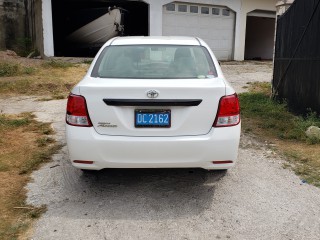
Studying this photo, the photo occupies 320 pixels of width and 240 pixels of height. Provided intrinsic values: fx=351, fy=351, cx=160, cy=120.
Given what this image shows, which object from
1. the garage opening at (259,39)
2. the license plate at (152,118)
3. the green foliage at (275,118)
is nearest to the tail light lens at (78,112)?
the license plate at (152,118)

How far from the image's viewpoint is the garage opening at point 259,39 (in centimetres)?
2319

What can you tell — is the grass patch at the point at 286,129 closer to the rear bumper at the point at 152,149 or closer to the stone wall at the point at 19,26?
the rear bumper at the point at 152,149

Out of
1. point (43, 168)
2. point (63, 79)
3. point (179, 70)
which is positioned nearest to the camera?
point (179, 70)

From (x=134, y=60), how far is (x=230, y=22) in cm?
1520

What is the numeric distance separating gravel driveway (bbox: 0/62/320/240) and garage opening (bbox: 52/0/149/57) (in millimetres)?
13984

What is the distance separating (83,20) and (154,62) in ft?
50.0

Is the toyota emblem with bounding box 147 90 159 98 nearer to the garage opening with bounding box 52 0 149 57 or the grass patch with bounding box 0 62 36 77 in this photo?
the grass patch with bounding box 0 62 36 77

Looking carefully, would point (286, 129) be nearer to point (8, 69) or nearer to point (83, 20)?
point (8, 69)

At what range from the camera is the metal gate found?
627cm

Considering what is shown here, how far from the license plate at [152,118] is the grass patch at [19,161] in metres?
1.27

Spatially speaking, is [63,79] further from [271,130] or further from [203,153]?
[203,153]

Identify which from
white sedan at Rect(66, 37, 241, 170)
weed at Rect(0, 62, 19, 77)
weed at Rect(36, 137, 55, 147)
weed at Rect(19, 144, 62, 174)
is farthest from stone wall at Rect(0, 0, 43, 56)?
white sedan at Rect(66, 37, 241, 170)

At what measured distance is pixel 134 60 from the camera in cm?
391

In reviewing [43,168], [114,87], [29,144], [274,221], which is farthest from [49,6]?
[274,221]
